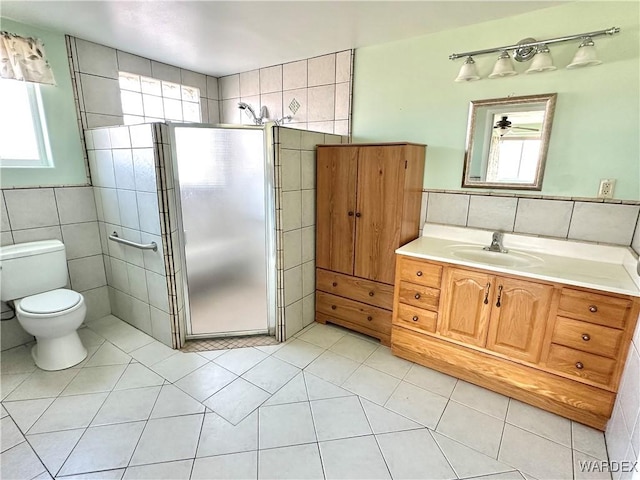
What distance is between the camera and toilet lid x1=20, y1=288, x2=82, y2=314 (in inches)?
78.6

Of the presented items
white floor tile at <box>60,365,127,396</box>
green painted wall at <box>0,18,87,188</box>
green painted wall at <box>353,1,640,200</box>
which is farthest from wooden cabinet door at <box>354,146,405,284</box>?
green painted wall at <box>0,18,87,188</box>

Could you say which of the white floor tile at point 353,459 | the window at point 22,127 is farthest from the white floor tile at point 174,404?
the window at point 22,127

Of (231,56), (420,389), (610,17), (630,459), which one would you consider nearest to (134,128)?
(231,56)

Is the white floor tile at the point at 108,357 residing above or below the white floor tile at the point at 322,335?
above

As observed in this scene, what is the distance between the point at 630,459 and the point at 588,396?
0.40 m

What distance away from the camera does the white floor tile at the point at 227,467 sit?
1.38m

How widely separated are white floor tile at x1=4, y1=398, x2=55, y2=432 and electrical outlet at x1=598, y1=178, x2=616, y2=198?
3.35 m

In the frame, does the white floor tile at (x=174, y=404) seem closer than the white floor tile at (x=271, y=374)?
Yes

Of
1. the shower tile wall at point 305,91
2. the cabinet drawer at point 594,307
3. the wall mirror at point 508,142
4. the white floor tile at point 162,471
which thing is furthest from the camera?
the shower tile wall at point 305,91

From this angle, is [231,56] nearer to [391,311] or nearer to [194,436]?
[391,311]

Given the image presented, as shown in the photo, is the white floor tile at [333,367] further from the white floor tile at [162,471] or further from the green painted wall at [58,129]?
the green painted wall at [58,129]

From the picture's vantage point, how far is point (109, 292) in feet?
9.02

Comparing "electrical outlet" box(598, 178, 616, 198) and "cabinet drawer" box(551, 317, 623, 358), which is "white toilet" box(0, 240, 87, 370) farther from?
"electrical outlet" box(598, 178, 616, 198)

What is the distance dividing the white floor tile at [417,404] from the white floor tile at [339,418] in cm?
19
